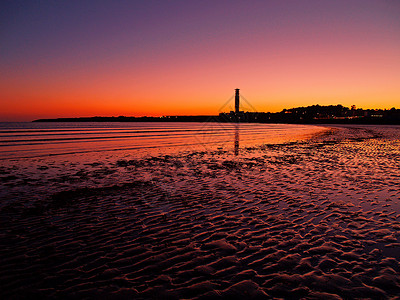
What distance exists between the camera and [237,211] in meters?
9.21

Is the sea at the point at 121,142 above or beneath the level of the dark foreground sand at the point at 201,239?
above

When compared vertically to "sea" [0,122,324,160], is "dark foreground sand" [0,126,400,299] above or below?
below

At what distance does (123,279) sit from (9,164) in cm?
1946

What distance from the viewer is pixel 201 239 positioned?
276 inches

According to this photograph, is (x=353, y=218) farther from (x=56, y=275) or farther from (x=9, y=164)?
(x=9, y=164)

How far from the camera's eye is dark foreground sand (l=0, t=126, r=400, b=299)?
4926mm


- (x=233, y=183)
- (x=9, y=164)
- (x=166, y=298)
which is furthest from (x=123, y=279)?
(x=9, y=164)

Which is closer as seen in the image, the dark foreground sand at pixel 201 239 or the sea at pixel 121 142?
the dark foreground sand at pixel 201 239

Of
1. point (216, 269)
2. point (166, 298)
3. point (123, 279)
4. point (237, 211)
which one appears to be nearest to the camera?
point (166, 298)

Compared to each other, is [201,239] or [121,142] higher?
[121,142]

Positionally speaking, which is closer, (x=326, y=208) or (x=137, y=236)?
(x=137, y=236)

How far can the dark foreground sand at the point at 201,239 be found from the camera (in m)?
4.93

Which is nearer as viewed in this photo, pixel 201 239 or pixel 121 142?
pixel 201 239

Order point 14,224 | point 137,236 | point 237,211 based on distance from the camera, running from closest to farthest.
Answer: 1. point 137,236
2. point 14,224
3. point 237,211
